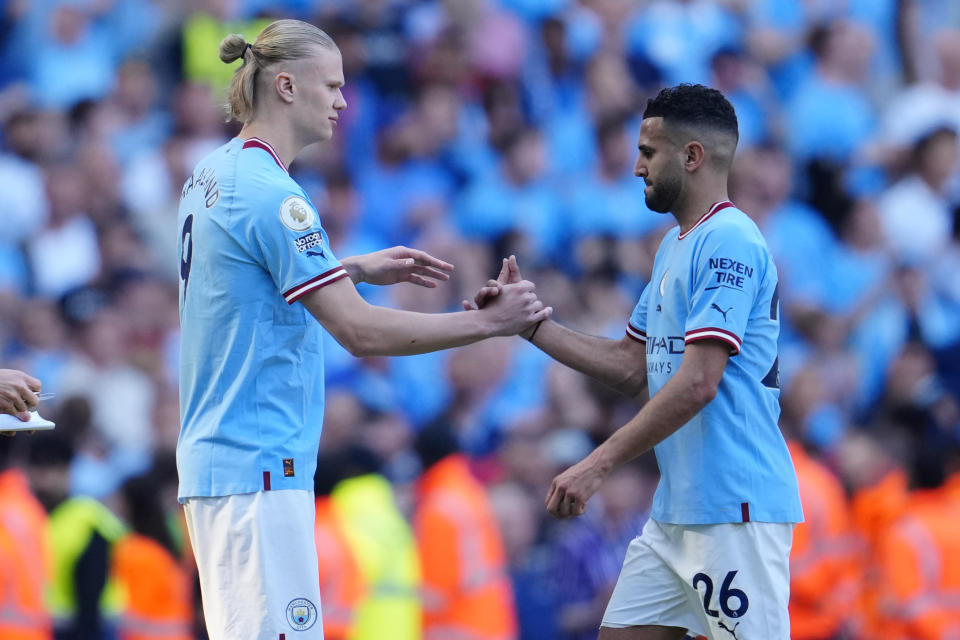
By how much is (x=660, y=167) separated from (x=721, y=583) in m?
1.49

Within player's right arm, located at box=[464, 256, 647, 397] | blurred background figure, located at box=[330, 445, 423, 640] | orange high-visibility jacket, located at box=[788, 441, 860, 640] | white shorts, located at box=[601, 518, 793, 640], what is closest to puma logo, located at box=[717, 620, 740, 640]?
white shorts, located at box=[601, 518, 793, 640]

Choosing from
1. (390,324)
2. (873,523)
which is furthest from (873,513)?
(390,324)

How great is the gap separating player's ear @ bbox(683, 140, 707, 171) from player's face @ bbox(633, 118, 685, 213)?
0.07 ft

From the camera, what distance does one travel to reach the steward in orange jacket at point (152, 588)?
7410mm

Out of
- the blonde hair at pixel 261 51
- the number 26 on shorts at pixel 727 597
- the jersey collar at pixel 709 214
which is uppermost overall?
the blonde hair at pixel 261 51

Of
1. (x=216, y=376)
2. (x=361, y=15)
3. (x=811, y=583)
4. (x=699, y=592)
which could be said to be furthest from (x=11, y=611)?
(x=361, y=15)

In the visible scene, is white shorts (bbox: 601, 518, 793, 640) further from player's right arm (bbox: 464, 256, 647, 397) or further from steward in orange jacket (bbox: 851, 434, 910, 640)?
steward in orange jacket (bbox: 851, 434, 910, 640)

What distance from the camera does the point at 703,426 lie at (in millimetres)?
4930

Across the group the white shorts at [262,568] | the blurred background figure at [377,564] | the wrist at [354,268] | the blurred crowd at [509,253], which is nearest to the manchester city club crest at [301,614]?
the white shorts at [262,568]

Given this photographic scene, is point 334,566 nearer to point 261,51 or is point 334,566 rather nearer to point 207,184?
point 207,184

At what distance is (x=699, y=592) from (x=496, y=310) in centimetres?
121

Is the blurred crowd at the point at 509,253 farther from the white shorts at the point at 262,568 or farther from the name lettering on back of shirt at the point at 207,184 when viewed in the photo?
the name lettering on back of shirt at the point at 207,184

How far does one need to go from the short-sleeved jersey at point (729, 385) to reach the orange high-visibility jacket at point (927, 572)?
3.70 m

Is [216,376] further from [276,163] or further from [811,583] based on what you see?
[811,583]
